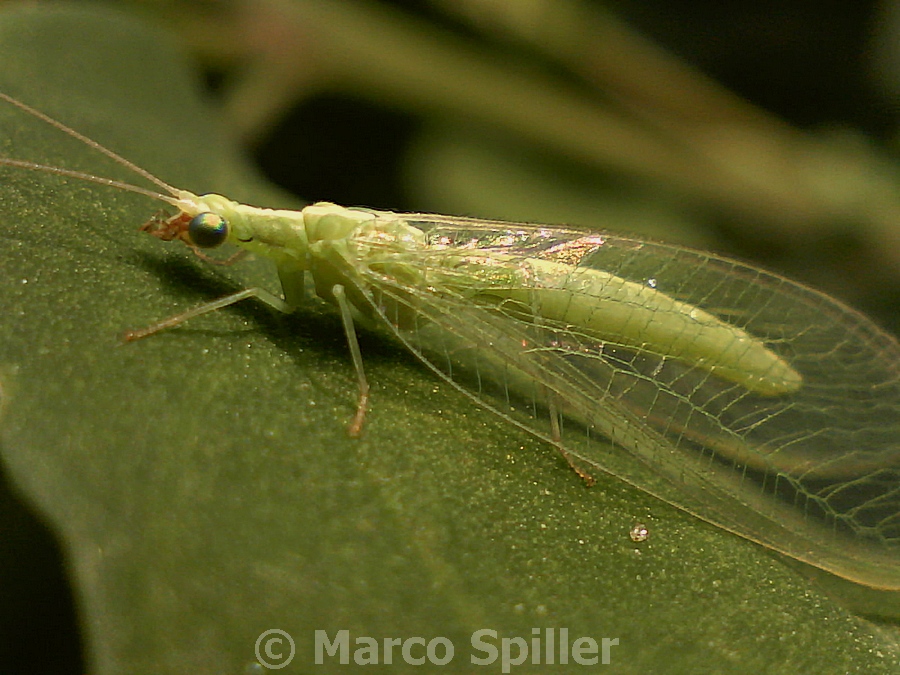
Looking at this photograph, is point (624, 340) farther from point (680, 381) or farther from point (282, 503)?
point (282, 503)

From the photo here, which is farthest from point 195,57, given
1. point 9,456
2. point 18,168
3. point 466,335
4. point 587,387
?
point 9,456

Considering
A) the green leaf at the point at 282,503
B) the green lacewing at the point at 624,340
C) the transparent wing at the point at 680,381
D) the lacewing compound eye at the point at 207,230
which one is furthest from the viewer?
the lacewing compound eye at the point at 207,230

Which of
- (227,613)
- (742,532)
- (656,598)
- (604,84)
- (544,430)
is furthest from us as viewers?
(604,84)

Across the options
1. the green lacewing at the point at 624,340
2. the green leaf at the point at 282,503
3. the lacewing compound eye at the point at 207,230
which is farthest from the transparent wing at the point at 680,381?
the lacewing compound eye at the point at 207,230

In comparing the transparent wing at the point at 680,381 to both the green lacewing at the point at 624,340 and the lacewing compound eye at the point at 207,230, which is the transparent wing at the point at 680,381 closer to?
the green lacewing at the point at 624,340

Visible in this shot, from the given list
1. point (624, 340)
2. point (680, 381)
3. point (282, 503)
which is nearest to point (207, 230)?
point (282, 503)

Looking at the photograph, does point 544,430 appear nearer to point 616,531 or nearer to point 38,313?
point 616,531
